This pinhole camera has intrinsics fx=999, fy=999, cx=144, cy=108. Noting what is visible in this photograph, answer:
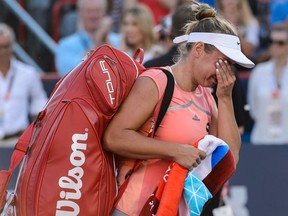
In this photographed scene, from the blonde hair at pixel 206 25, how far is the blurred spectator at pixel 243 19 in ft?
15.6

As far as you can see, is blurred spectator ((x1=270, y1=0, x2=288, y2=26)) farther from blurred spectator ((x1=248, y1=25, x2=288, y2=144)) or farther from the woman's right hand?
the woman's right hand

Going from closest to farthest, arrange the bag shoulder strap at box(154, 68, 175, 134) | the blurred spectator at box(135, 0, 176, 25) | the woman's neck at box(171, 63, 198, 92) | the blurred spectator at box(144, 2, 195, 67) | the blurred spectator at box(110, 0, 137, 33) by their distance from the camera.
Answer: the bag shoulder strap at box(154, 68, 175, 134)
the woman's neck at box(171, 63, 198, 92)
the blurred spectator at box(144, 2, 195, 67)
the blurred spectator at box(135, 0, 176, 25)
the blurred spectator at box(110, 0, 137, 33)

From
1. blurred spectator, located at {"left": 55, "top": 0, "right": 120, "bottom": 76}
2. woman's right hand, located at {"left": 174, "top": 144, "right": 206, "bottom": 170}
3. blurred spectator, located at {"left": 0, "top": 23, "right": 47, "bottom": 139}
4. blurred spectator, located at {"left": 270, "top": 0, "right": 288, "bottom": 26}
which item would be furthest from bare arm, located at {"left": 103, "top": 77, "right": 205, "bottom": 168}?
blurred spectator, located at {"left": 270, "top": 0, "right": 288, "bottom": 26}

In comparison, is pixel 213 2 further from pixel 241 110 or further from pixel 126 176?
pixel 126 176

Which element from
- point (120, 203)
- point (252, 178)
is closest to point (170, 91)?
point (120, 203)

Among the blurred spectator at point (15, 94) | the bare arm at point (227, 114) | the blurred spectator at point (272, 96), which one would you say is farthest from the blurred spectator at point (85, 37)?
the bare arm at point (227, 114)

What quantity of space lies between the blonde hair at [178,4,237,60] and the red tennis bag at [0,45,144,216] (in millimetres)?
460

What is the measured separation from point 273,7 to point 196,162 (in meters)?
5.75

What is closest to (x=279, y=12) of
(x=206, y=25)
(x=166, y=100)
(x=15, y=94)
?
(x=15, y=94)

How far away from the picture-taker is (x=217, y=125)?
492 cm

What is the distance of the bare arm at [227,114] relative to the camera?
4.77 metres

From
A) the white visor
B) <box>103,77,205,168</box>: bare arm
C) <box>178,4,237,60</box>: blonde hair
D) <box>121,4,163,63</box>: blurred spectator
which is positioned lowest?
<box>121,4,163,63</box>: blurred spectator

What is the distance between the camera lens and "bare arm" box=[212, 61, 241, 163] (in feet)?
15.6

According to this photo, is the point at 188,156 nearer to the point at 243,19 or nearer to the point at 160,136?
the point at 160,136
